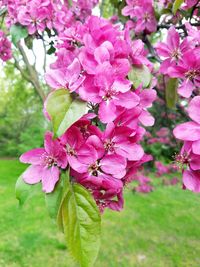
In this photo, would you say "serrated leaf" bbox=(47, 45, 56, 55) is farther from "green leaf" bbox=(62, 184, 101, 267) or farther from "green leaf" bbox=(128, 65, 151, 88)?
"green leaf" bbox=(62, 184, 101, 267)

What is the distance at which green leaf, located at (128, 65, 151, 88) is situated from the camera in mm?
793

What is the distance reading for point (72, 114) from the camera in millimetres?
645

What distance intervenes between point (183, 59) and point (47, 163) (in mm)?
390

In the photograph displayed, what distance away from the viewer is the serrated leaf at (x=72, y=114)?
628 millimetres

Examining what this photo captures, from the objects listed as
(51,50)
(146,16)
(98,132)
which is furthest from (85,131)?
(51,50)

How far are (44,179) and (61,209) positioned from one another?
0.08 metres

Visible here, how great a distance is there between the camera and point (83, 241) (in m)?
0.63

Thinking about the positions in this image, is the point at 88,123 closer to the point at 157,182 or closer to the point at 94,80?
the point at 94,80

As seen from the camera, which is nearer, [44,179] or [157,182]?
[44,179]

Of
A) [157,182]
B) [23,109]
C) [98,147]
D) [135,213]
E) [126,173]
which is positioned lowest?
[23,109]

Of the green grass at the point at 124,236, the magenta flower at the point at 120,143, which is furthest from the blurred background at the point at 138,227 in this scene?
the magenta flower at the point at 120,143

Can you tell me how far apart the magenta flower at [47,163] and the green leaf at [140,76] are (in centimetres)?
22

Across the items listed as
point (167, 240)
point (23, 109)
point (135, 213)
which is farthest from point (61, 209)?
point (23, 109)

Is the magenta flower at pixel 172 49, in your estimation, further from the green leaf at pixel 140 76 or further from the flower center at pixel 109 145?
the flower center at pixel 109 145
